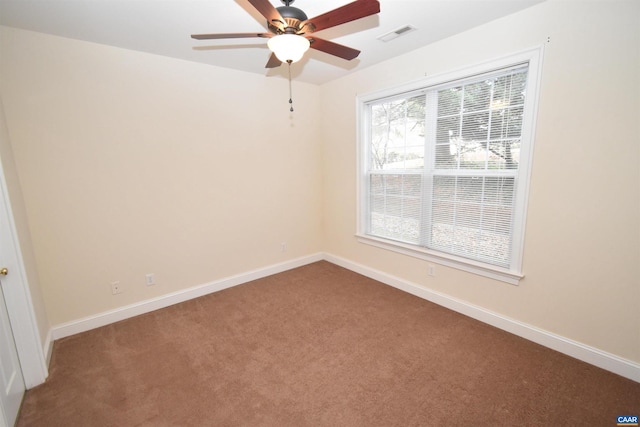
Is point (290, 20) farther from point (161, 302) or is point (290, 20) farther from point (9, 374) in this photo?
point (161, 302)

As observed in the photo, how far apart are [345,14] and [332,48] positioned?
45 cm

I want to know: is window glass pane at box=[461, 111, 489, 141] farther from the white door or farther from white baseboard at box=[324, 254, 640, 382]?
the white door

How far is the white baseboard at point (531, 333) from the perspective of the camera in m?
1.90

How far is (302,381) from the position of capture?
1931 mm

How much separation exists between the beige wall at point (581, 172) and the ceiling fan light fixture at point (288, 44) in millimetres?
1628

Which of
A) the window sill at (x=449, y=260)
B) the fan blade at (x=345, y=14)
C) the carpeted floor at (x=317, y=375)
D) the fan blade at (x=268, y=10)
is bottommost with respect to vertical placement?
the carpeted floor at (x=317, y=375)

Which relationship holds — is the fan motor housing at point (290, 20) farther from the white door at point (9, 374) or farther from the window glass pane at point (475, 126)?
the white door at point (9, 374)

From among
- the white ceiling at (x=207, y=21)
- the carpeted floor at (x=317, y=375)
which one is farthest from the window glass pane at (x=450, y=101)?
the carpeted floor at (x=317, y=375)

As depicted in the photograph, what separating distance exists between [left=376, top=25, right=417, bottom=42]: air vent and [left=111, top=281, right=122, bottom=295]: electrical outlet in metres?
3.36

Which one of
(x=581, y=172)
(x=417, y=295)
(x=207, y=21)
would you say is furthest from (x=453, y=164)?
(x=207, y=21)

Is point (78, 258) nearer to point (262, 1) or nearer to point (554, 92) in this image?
point (262, 1)

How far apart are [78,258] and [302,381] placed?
2.26 metres

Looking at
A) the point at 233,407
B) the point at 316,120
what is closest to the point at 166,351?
the point at 233,407

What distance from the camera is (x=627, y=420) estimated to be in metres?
1.57
